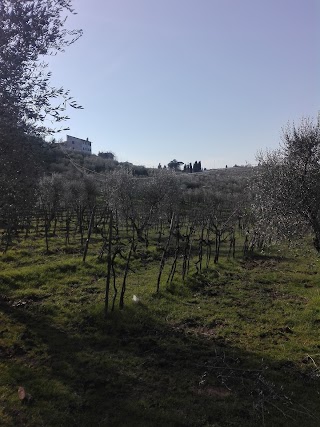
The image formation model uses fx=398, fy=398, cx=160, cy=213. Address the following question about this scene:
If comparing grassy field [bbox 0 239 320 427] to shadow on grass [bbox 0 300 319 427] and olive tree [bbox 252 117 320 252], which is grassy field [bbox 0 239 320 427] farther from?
olive tree [bbox 252 117 320 252]

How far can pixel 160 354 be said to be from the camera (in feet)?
30.5

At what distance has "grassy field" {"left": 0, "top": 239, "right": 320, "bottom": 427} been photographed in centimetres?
703

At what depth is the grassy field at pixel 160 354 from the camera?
7027 mm

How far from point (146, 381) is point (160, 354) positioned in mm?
1243

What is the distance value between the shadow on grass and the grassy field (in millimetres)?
24

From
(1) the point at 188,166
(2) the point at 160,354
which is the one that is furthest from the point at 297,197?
(1) the point at 188,166

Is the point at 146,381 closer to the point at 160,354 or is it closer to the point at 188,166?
the point at 160,354

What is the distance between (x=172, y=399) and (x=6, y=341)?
4929 mm

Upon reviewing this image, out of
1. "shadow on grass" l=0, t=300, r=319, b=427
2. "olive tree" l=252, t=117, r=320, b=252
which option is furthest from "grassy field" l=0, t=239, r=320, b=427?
"olive tree" l=252, t=117, r=320, b=252

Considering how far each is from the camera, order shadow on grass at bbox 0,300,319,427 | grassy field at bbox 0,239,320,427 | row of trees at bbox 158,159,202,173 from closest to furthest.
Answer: shadow on grass at bbox 0,300,319,427
grassy field at bbox 0,239,320,427
row of trees at bbox 158,159,202,173

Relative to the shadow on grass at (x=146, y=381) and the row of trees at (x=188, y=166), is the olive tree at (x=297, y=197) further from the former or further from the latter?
the row of trees at (x=188, y=166)

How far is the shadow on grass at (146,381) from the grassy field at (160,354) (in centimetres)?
2

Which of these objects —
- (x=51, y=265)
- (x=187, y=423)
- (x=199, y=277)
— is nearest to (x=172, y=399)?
(x=187, y=423)

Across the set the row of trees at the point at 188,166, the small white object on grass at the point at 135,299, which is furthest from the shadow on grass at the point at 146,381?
the row of trees at the point at 188,166
